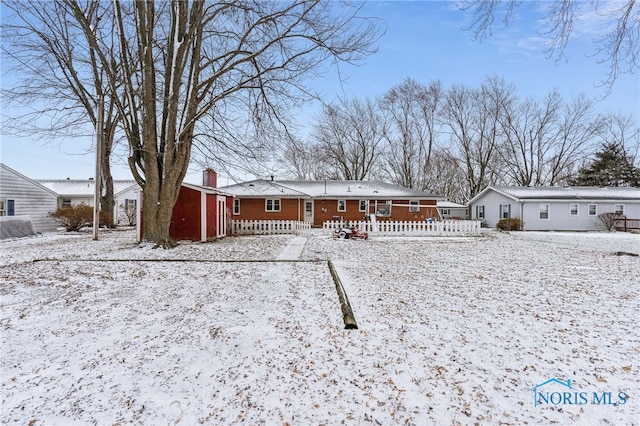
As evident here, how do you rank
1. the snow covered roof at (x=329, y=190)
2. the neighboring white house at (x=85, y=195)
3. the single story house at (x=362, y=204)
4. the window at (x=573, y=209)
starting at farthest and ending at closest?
the neighboring white house at (x=85, y=195), the single story house at (x=362, y=204), the window at (x=573, y=209), the snow covered roof at (x=329, y=190)

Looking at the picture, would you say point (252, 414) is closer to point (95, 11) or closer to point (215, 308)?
point (215, 308)

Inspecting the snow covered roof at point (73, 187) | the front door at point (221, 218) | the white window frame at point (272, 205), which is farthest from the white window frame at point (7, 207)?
the white window frame at point (272, 205)

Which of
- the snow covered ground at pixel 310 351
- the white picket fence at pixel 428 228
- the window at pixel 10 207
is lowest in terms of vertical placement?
the snow covered ground at pixel 310 351

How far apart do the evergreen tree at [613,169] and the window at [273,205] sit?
37.5 meters

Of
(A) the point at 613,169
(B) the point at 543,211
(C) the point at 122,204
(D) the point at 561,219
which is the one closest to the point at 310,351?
(B) the point at 543,211

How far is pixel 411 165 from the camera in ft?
125

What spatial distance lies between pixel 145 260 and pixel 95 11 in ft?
34.5

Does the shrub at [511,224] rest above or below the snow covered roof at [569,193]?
below

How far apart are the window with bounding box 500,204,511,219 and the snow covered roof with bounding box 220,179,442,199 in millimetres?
6067

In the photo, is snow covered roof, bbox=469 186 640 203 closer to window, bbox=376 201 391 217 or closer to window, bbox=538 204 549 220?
window, bbox=538 204 549 220

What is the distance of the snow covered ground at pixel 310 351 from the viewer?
2.61 meters

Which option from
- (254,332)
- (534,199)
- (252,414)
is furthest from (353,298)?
(534,199)

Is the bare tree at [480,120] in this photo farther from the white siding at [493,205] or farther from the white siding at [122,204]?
the white siding at [122,204]

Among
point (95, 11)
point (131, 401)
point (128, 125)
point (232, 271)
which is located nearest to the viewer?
point (131, 401)
